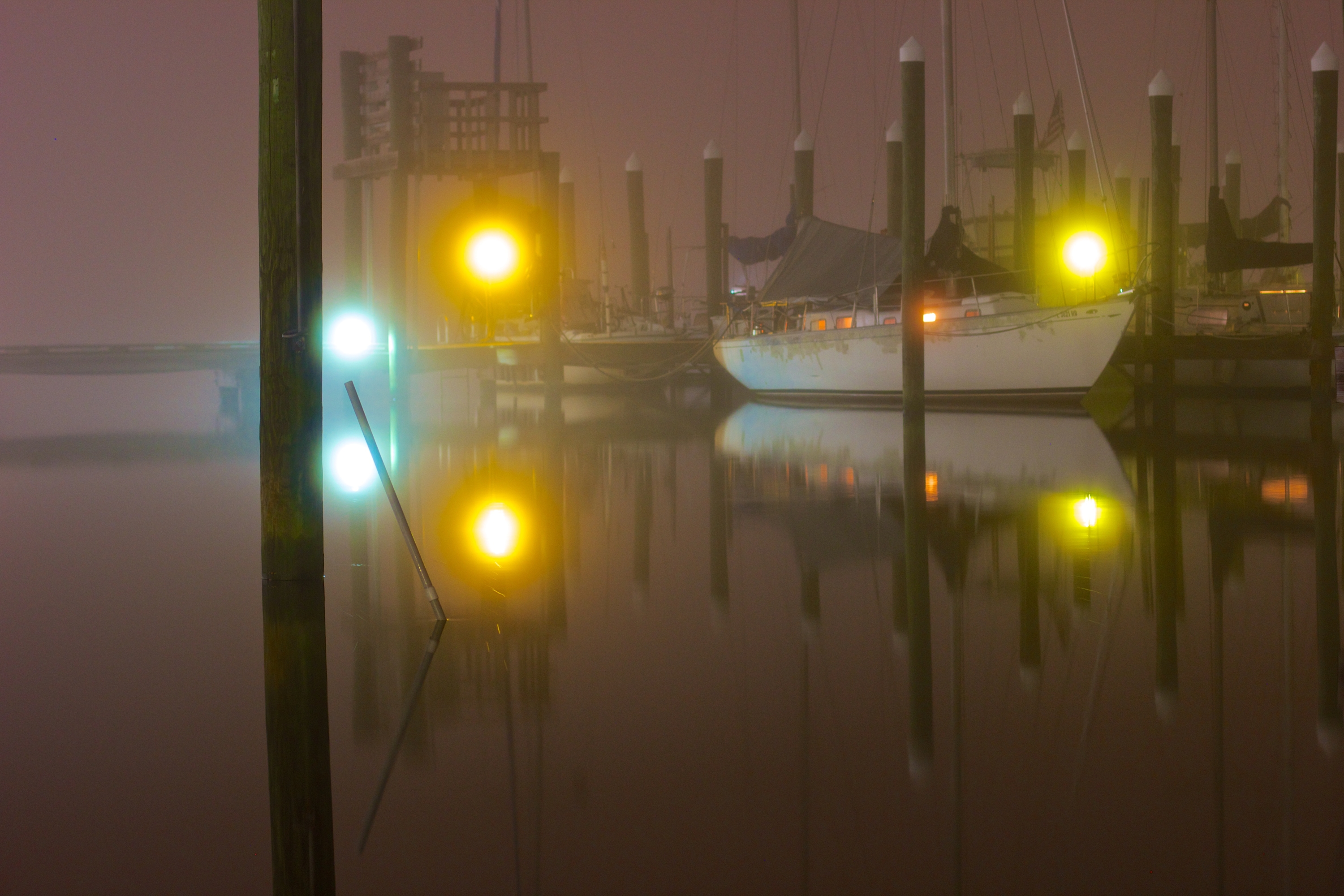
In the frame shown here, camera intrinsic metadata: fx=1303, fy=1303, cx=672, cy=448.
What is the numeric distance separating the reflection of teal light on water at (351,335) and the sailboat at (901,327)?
31.8ft

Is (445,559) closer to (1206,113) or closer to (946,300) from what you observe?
(946,300)

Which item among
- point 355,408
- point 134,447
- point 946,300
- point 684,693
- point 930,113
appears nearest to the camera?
point 684,693

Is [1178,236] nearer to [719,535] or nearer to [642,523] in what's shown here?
[642,523]

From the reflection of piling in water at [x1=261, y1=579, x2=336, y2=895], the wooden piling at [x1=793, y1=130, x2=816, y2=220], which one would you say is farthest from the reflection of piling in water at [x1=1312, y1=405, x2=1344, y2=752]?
the wooden piling at [x1=793, y1=130, x2=816, y2=220]

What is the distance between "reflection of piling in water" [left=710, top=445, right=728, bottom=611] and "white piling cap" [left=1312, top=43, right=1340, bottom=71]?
1416 centimetres

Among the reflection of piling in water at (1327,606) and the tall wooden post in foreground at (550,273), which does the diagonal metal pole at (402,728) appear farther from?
the tall wooden post in foreground at (550,273)

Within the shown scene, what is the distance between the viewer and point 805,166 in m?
34.9

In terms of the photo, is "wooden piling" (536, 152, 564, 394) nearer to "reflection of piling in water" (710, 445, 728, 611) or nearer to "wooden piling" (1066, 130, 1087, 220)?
"reflection of piling in water" (710, 445, 728, 611)

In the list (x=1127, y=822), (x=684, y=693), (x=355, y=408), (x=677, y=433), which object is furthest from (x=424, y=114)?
(x=1127, y=822)

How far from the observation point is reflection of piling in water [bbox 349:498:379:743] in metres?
5.44

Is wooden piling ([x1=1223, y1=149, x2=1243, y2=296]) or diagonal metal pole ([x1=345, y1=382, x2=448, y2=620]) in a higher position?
wooden piling ([x1=1223, y1=149, x2=1243, y2=296])

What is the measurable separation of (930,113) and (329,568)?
118 ft

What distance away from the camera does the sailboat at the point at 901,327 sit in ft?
83.8

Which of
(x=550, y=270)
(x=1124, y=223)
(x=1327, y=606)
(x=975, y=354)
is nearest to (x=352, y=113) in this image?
(x=550, y=270)
